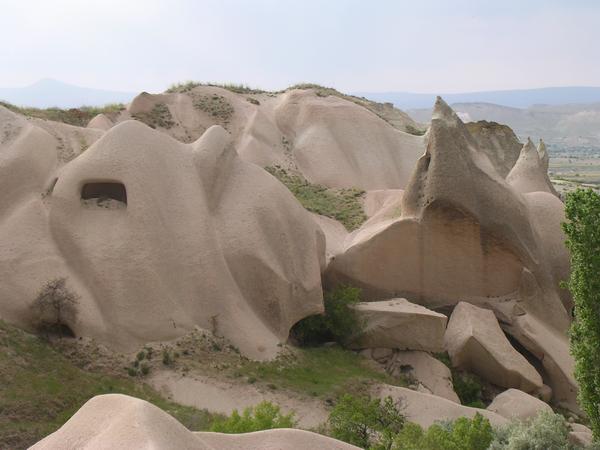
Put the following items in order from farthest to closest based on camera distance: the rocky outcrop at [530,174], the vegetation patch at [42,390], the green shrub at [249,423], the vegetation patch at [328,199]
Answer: the vegetation patch at [328,199], the rocky outcrop at [530,174], the vegetation patch at [42,390], the green shrub at [249,423]

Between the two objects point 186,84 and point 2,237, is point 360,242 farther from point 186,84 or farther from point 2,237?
point 186,84

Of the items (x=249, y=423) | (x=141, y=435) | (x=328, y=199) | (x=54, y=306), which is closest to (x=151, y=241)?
(x=54, y=306)

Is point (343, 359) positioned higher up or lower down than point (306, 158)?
lower down

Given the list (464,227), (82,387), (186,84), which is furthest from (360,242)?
(186,84)

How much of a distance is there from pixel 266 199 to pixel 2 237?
26.9ft

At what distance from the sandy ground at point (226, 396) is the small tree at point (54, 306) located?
115 inches

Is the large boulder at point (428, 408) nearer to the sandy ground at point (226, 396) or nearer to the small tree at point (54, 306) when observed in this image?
the sandy ground at point (226, 396)

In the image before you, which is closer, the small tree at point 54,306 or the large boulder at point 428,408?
the small tree at point 54,306

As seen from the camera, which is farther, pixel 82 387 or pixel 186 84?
pixel 186 84

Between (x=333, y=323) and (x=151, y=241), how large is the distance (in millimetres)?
6774

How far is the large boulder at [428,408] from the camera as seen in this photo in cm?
2048

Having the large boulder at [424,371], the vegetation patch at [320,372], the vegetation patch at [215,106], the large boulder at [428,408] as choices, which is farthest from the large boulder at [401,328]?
the vegetation patch at [215,106]

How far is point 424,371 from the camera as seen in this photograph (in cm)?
2384

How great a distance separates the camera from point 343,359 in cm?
2373
